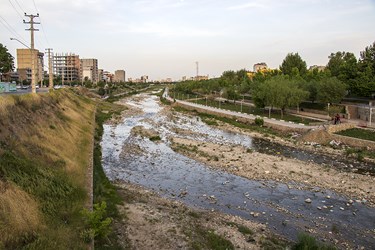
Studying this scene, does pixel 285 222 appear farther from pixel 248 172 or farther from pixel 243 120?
pixel 243 120

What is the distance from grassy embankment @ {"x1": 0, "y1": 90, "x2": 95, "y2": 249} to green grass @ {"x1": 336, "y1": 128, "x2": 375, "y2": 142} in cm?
2704

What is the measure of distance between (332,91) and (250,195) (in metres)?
33.7

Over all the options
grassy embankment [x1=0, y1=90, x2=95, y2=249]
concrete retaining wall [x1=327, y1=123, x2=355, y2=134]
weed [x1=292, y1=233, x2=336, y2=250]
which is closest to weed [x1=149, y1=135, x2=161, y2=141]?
grassy embankment [x1=0, y1=90, x2=95, y2=249]

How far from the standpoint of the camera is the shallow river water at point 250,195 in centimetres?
1477

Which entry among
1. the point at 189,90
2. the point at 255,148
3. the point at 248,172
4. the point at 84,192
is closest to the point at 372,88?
the point at 255,148

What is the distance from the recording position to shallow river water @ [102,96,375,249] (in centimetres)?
1477

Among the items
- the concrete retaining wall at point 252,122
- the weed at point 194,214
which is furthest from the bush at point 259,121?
the weed at point 194,214

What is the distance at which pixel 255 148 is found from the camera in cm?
3219

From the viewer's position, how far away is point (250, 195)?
61.2 feet

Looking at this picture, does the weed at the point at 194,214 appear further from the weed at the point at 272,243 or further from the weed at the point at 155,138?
the weed at the point at 155,138

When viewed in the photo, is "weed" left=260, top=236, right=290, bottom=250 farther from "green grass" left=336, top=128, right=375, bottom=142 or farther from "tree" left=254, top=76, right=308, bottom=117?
A: "tree" left=254, top=76, right=308, bottom=117

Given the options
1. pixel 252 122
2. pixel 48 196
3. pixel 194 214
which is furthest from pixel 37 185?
pixel 252 122

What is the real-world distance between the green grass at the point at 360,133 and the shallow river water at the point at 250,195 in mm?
7325

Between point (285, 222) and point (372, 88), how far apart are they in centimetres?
3793
